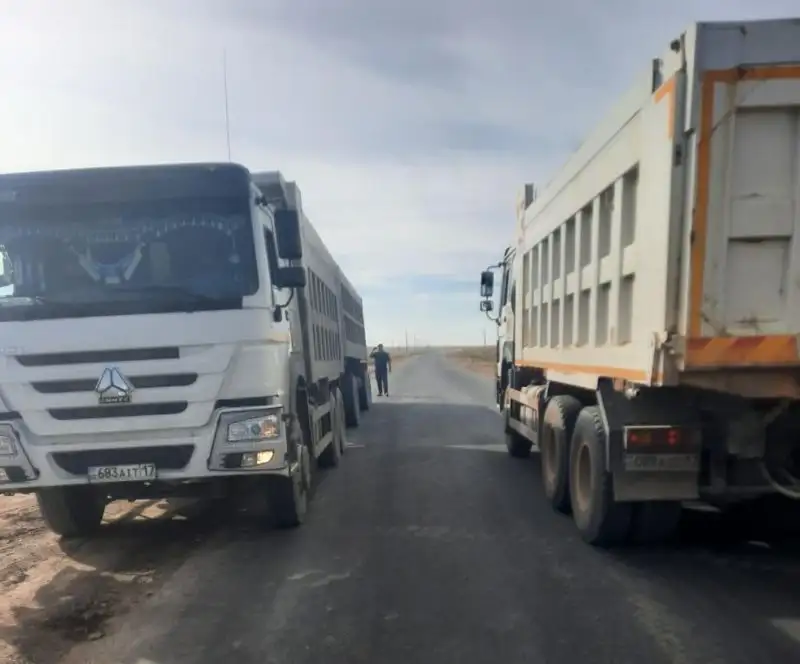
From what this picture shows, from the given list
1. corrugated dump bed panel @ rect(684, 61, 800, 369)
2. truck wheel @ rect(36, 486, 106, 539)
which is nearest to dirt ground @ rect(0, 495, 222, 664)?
truck wheel @ rect(36, 486, 106, 539)

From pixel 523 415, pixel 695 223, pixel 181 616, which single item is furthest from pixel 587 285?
pixel 181 616

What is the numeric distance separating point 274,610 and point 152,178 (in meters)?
3.42

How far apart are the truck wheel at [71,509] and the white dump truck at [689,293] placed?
435cm

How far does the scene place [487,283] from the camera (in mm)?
12289

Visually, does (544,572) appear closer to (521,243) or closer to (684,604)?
(684,604)

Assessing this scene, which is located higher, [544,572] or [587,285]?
[587,285]

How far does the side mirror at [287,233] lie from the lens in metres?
6.12

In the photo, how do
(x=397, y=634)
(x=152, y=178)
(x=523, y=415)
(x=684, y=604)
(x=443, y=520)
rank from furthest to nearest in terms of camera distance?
(x=523, y=415) → (x=443, y=520) → (x=152, y=178) → (x=684, y=604) → (x=397, y=634)

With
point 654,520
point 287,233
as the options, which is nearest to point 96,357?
point 287,233

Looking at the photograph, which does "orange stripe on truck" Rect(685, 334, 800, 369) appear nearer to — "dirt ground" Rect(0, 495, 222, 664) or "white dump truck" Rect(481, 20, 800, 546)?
"white dump truck" Rect(481, 20, 800, 546)

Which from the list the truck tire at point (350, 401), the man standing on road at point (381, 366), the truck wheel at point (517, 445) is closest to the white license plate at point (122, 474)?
the truck wheel at point (517, 445)

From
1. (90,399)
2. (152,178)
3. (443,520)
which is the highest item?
(152,178)

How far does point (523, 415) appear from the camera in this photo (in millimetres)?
9578

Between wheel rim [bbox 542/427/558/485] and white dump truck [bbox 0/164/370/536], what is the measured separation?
9.47 feet
